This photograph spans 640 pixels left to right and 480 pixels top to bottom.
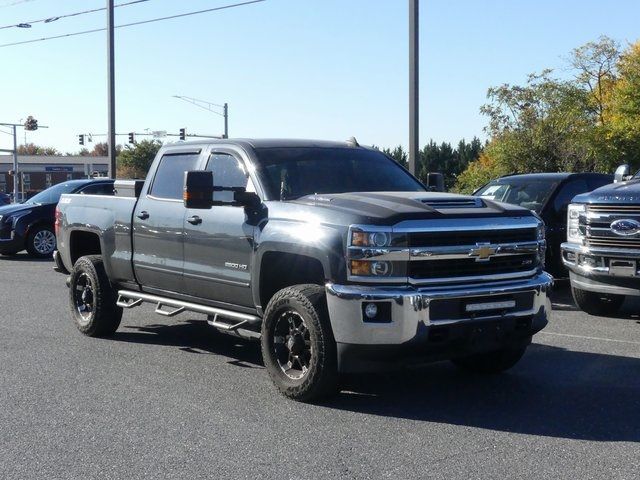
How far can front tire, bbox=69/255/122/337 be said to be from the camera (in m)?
8.69

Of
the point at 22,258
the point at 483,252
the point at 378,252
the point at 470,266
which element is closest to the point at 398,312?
the point at 378,252

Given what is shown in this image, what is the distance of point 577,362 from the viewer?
7.46 meters

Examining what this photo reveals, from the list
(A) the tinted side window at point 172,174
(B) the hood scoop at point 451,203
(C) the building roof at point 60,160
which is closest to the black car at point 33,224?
(A) the tinted side window at point 172,174

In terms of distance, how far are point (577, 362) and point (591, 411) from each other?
1585 mm

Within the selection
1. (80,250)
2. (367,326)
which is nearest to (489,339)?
(367,326)

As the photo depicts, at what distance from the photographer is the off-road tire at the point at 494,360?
22.7ft

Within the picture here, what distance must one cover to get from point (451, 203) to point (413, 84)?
30.7 ft

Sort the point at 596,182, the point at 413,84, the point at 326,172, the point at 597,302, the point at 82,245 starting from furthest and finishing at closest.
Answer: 1. the point at 413,84
2. the point at 596,182
3. the point at 597,302
4. the point at 82,245
5. the point at 326,172

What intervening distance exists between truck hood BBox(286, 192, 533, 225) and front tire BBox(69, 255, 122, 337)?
3.01 m

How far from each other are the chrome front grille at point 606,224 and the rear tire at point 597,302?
84 centimetres

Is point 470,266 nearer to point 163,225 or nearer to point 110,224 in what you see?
point 163,225

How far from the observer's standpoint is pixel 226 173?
7.37 m

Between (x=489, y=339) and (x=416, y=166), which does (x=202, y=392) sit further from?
(x=416, y=166)

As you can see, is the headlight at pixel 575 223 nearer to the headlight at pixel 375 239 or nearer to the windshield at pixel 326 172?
the windshield at pixel 326 172
